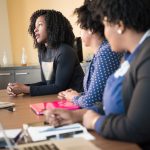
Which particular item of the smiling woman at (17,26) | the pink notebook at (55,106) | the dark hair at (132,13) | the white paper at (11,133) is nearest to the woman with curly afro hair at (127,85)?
the dark hair at (132,13)

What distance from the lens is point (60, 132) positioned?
120 cm

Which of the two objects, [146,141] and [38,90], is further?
[38,90]

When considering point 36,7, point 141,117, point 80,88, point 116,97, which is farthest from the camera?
point 36,7

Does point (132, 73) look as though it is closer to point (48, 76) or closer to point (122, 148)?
point (122, 148)

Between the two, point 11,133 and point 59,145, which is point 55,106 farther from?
point 59,145

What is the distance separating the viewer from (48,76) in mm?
2520

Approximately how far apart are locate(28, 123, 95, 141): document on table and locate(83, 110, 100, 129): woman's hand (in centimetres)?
2

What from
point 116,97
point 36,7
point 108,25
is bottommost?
point 116,97

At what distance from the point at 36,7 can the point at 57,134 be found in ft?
12.0

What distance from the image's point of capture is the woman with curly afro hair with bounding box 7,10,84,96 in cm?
225

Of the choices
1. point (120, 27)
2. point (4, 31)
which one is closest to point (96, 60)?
point (120, 27)

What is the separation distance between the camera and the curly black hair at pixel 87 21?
1.76m

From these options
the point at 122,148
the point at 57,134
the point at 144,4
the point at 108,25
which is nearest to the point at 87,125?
the point at 57,134

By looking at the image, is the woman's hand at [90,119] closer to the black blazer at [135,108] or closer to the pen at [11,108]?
the black blazer at [135,108]
